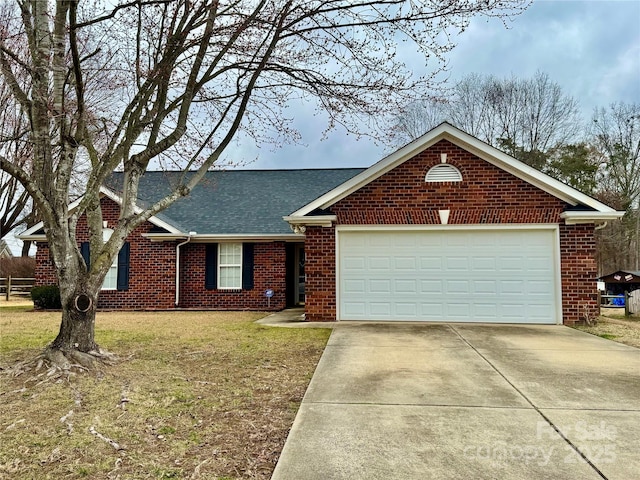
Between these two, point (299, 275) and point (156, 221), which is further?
point (299, 275)

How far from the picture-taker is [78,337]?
234 inches

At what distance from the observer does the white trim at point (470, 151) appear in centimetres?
1007

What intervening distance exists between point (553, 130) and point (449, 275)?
22.5 m

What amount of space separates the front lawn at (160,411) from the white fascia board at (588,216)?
6.39m

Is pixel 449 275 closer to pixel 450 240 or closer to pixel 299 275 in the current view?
pixel 450 240

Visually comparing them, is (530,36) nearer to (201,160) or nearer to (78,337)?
(201,160)

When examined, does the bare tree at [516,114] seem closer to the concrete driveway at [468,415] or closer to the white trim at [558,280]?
the white trim at [558,280]

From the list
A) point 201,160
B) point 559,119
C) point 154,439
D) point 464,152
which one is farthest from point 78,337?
point 559,119

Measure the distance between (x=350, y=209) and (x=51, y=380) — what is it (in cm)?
718

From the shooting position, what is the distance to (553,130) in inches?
1111

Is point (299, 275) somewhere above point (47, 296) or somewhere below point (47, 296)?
above

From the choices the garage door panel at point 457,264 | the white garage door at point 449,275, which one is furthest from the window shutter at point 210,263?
the garage door panel at point 457,264

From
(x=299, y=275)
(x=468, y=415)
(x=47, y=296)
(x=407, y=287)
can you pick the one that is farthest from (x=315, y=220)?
(x=47, y=296)

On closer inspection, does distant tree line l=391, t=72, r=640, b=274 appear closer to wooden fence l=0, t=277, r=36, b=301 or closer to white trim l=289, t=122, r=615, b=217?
white trim l=289, t=122, r=615, b=217
